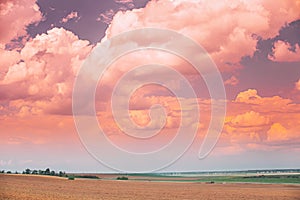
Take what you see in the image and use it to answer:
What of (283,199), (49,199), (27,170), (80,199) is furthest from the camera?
(27,170)

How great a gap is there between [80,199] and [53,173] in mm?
82337

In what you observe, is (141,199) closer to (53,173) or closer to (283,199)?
(283,199)

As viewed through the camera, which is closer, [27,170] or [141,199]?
[141,199]

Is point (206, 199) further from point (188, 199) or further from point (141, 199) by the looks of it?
point (141, 199)

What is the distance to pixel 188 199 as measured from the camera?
44438mm

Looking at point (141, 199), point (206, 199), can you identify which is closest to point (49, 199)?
point (141, 199)

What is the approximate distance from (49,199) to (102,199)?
589cm

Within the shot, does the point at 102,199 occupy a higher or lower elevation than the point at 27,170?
lower

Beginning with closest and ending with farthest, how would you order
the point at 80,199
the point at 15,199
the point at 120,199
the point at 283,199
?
the point at 15,199 → the point at 80,199 → the point at 120,199 → the point at 283,199

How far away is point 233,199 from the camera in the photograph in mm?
46344

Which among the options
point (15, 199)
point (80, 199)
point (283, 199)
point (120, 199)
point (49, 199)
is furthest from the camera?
point (283, 199)

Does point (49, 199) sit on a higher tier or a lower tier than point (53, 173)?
lower

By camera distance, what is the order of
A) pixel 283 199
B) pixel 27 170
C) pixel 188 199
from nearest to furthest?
pixel 188 199, pixel 283 199, pixel 27 170

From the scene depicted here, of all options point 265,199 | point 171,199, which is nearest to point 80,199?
point 171,199
